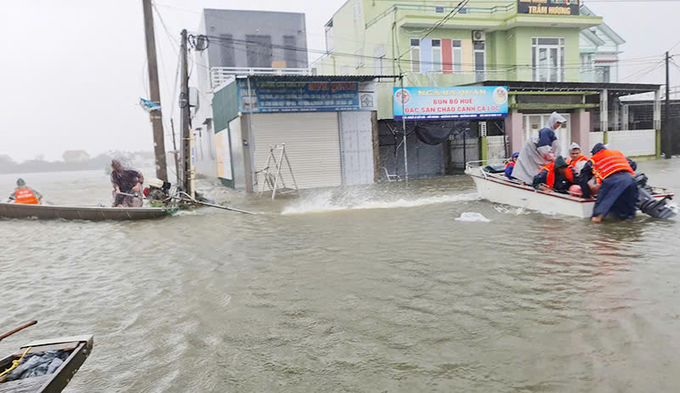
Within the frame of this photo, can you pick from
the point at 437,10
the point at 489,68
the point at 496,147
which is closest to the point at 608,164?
the point at 496,147

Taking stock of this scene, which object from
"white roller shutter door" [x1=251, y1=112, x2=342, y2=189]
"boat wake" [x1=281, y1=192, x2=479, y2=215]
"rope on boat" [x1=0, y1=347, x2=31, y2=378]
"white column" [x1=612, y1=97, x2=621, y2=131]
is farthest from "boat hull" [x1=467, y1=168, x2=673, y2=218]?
"white column" [x1=612, y1=97, x2=621, y2=131]

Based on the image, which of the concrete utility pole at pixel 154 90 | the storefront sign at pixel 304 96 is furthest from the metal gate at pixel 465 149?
the concrete utility pole at pixel 154 90

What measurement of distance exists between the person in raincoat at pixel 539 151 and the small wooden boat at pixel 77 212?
930cm

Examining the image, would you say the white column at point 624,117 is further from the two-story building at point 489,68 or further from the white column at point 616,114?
the two-story building at point 489,68

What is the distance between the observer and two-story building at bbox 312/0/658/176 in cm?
2291

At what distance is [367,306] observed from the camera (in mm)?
4938

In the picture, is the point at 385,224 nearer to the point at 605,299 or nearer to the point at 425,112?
the point at 605,299

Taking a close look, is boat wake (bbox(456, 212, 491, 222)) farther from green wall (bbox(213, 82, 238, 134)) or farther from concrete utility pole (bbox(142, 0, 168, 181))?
green wall (bbox(213, 82, 238, 134))

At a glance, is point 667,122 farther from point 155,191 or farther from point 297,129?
point 155,191

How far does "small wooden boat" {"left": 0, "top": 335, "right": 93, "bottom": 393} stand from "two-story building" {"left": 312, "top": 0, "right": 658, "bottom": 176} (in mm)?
18977

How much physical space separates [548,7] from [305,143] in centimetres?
1565

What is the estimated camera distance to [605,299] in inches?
188

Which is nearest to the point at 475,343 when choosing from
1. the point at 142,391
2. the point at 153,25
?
the point at 142,391

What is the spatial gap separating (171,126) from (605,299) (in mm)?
16815
